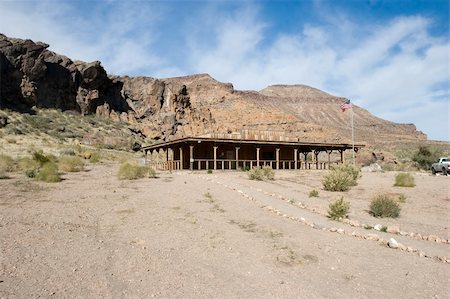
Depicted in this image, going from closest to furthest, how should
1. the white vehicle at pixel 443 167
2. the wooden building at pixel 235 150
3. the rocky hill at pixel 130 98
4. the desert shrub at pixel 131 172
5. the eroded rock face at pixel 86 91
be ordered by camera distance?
the desert shrub at pixel 131 172, the wooden building at pixel 235 150, the white vehicle at pixel 443 167, the eroded rock face at pixel 86 91, the rocky hill at pixel 130 98

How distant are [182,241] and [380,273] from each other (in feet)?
11.8

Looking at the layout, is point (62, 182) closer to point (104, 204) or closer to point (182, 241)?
point (104, 204)

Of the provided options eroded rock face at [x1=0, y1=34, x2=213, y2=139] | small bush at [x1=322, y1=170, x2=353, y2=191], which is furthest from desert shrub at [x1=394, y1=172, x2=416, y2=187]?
eroded rock face at [x1=0, y1=34, x2=213, y2=139]

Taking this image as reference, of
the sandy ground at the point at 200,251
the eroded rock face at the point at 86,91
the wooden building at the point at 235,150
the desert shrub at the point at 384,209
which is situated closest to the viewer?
the sandy ground at the point at 200,251

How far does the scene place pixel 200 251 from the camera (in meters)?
6.76

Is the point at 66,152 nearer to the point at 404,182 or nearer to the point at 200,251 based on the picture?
the point at 404,182

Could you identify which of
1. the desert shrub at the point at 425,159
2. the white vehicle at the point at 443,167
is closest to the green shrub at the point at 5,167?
the white vehicle at the point at 443,167

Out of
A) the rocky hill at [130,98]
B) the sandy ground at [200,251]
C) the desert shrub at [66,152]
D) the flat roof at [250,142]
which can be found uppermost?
the rocky hill at [130,98]

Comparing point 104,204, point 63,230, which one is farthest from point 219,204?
point 63,230

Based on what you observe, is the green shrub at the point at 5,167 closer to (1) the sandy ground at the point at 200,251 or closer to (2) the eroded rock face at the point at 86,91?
(1) the sandy ground at the point at 200,251

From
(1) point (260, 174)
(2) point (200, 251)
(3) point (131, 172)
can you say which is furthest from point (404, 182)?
(2) point (200, 251)

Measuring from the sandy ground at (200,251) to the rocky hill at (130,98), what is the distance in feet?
142

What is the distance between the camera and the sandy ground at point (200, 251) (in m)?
5.02

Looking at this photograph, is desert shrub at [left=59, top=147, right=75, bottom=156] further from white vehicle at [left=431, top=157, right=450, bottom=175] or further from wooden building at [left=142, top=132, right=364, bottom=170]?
white vehicle at [left=431, top=157, right=450, bottom=175]
